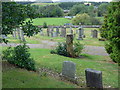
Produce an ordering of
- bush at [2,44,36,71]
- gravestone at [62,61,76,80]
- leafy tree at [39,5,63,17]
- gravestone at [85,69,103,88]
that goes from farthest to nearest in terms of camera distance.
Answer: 1. leafy tree at [39,5,63,17]
2. bush at [2,44,36,71]
3. gravestone at [62,61,76,80]
4. gravestone at [85,69,103,88]

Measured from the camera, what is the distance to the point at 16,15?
336 inches

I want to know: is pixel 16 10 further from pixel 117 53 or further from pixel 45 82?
pixel 117 53

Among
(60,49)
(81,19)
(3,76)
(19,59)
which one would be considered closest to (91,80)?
(3,76)

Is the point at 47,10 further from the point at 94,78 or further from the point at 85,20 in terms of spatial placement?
the point at 94,78

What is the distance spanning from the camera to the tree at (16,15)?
8.19 m

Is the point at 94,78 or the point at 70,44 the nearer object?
the point at 94,78

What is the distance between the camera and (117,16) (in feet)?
41.4

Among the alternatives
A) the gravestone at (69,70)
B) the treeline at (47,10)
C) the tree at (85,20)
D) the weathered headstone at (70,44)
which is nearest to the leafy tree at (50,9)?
the treeline at (47,10)

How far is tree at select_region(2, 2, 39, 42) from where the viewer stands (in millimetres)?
8188

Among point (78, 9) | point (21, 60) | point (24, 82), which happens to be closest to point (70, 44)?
point (21, 60)

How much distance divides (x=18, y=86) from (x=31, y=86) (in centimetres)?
47

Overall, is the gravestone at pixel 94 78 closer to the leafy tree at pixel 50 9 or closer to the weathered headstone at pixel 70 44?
the weathered headstone at pixel 70 44

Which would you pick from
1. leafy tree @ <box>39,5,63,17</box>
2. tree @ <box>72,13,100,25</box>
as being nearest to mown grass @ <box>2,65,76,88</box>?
leafy tree @ <box>39,5,63,17</box>

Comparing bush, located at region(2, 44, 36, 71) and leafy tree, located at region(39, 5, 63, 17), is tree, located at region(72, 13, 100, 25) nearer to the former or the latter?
leafy tree, located at region(39, 5, 63, 17)
